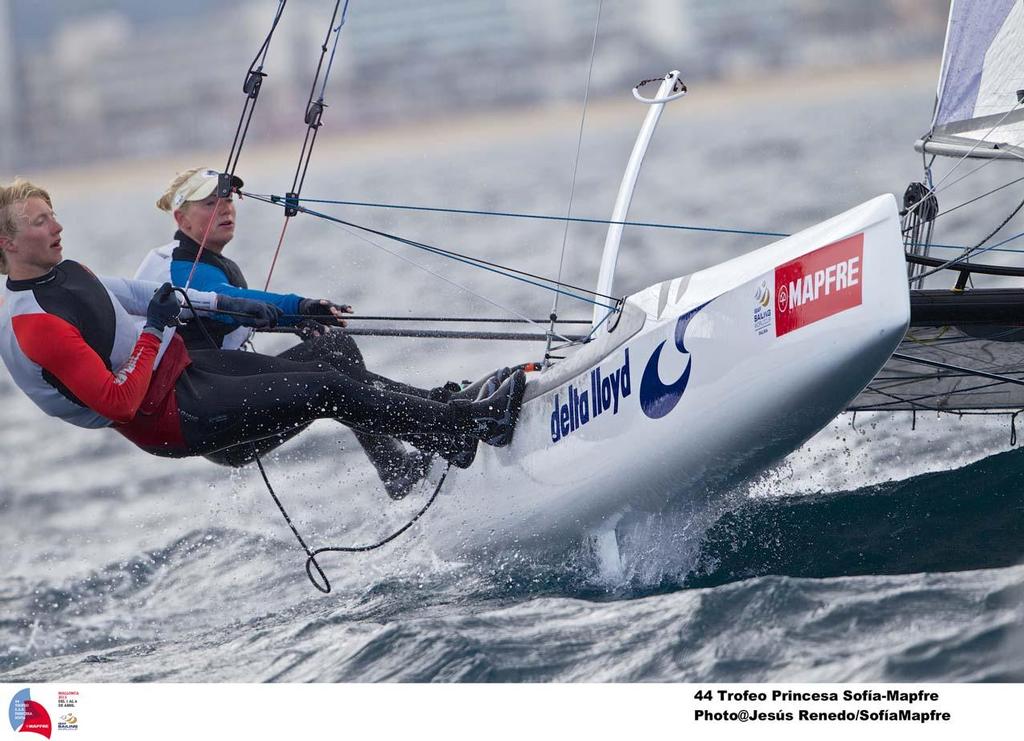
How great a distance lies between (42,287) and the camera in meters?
2.26

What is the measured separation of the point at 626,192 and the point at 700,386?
653 millimetres

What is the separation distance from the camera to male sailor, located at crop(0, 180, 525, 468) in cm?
224

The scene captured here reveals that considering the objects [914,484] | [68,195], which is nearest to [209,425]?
[914,484]

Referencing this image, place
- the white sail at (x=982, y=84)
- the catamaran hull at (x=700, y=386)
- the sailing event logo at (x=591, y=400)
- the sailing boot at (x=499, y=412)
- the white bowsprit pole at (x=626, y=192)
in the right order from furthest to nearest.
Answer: the white sail at (x=982, y=84)
the white bowsprit pole at (x=626, y=192)
the sailing boot at (x=499, y=412)
the sailing event logo at (x=591, y=400)
the catamaran hull at (x=700, y=386)

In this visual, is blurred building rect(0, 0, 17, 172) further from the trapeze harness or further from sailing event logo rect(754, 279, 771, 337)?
sailing event logo rect(754, 279, 771, 337)

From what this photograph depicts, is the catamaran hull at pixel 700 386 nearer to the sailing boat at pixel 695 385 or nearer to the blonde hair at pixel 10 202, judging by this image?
the sailing boat at pixel 695 385

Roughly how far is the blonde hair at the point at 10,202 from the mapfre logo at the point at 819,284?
1210mm

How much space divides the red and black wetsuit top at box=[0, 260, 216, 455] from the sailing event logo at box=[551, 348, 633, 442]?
66cm

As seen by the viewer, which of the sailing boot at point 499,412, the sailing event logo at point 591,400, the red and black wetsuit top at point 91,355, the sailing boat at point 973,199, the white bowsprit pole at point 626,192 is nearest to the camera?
the red and black wetsuit top at point 91,355

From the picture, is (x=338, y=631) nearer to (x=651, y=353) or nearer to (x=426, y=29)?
(x=651, y=353)

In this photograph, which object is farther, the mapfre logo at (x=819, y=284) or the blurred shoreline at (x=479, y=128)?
the blurred shoreline at (x=479, y=128)

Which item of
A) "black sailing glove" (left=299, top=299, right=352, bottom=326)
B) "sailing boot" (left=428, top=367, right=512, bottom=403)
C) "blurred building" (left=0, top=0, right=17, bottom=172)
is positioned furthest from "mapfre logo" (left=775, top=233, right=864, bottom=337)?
"blurred building" (left=0, top=0, right=17, bottom=172)
